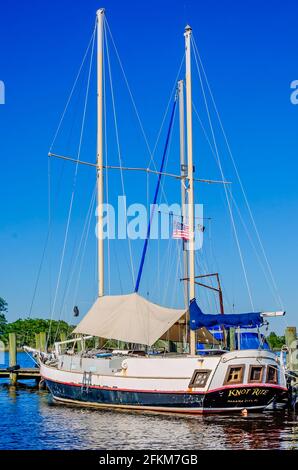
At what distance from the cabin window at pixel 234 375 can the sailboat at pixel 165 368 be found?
0.05m

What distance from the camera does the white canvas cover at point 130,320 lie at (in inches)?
1507

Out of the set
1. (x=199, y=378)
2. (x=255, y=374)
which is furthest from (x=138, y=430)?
(x=255, y=374)

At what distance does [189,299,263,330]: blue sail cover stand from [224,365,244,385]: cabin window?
2403mm

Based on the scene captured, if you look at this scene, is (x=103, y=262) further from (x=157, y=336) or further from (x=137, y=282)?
(x=157, y=336)

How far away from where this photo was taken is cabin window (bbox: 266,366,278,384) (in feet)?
114

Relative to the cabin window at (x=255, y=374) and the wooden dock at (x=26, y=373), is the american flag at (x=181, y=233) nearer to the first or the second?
the cabin window at (x=255, y=374)

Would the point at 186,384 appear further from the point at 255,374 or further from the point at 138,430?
the point at 138,430

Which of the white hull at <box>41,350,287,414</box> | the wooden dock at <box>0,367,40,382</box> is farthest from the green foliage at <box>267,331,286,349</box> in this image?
the white hull at <box>41,350,287,414</box>

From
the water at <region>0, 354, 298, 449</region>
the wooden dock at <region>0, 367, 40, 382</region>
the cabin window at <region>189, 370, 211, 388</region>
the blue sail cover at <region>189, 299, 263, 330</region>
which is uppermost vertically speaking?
the blue sail cover at <region>189, 299, 263, 330</region>

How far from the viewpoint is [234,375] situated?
34250 millimetres

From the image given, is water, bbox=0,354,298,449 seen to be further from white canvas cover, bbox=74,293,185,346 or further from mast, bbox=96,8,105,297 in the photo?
mast, bbox=96,8,105,297

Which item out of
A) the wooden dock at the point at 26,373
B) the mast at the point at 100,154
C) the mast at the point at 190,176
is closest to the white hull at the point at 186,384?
the mast at the point at 190,176

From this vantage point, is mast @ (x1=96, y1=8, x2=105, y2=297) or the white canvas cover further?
mast @ (x1=96, y1=8, x2=105, y2=297)

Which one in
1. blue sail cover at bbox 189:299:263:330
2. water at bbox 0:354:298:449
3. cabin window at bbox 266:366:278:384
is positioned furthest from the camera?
blue sail cover at bbox 189:299:263:330
